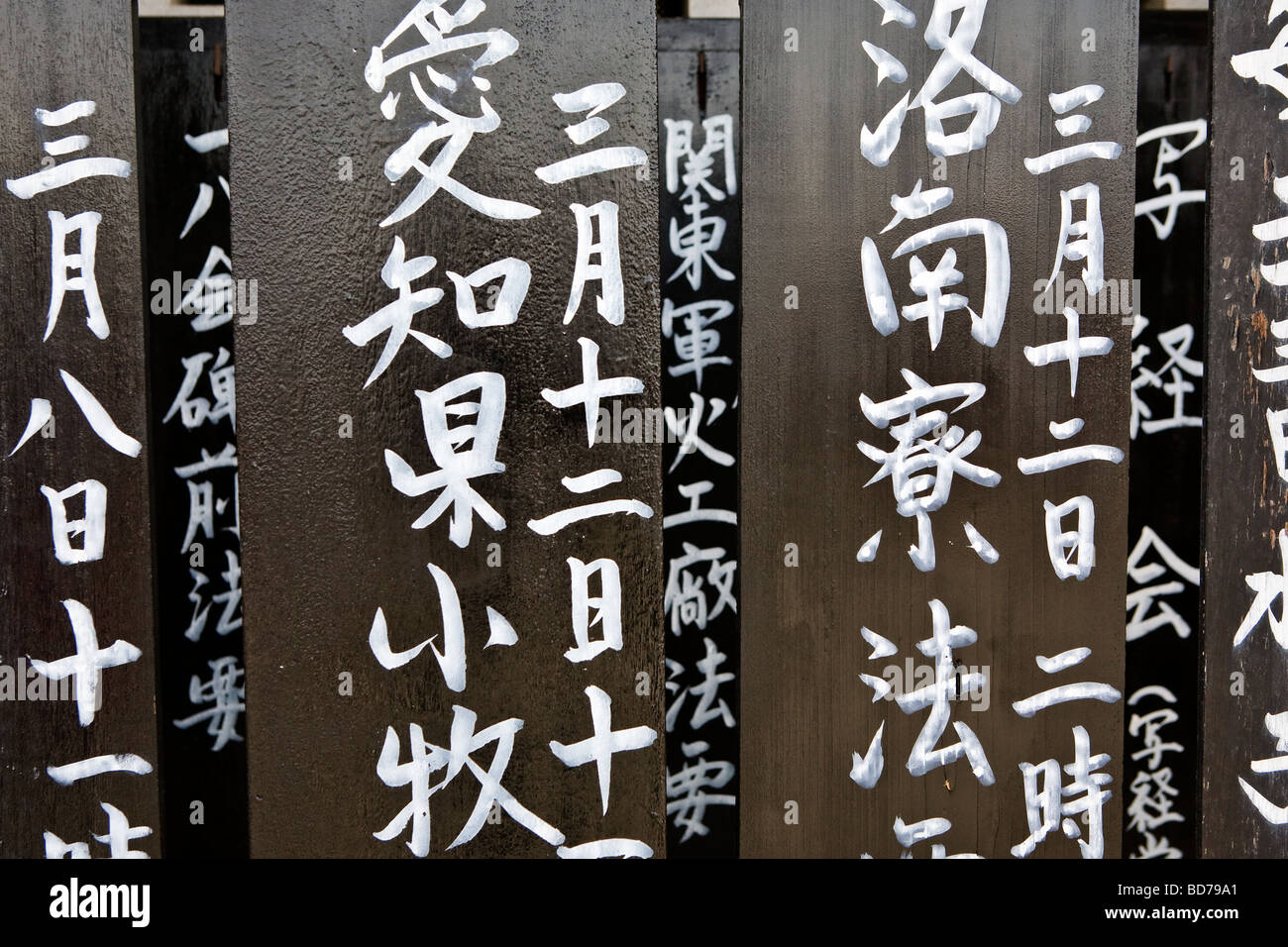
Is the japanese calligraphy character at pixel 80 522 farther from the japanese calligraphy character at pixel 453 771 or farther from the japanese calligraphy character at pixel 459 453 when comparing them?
Answer: the japanese calligraphy character at pixel 453 771

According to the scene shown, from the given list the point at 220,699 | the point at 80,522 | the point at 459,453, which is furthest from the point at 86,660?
the point at 459,453

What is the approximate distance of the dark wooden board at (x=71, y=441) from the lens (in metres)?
2.25

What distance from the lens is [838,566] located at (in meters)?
2.35

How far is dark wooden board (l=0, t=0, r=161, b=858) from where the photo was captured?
2254 millimetres

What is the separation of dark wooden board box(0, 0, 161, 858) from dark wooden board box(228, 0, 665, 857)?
1.15 feet

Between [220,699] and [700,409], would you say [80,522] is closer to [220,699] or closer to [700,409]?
[220,699]

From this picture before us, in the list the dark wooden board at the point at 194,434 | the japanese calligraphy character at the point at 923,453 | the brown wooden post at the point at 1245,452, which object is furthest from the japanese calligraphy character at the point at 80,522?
the brown wooden post at the point at 1245,452

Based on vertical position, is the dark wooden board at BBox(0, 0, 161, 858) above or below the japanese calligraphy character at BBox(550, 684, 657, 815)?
above

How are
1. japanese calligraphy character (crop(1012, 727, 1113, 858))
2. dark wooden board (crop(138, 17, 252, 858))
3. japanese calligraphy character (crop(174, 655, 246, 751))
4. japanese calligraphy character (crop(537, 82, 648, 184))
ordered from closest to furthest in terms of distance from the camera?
japanese calligraphy character (crop(537, 82, 648, 184)) < japanese calligraphy character (crop(1012, 727, 1113, 858)) < dark wooden board (crop(138, 17, 252, 858)) < japanese calligraphy character (crop(174, 655, 246, 751))

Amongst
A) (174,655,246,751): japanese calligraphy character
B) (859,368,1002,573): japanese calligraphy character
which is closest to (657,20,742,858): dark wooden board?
(859,368,1002,573): japanese calligraphy character

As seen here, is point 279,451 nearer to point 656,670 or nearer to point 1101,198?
point 656,670

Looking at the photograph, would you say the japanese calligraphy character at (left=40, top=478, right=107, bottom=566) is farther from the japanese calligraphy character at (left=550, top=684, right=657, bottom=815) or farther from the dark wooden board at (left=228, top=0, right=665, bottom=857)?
the japanese calligraphy character at (left=550, top=684, right=657, bottom=815)
